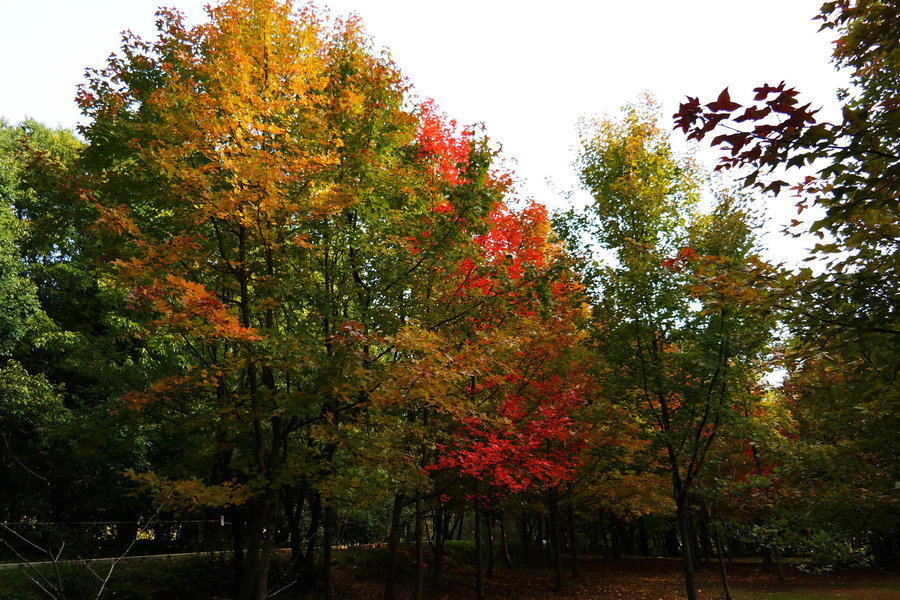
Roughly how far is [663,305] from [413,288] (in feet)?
17.4

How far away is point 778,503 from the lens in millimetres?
6461

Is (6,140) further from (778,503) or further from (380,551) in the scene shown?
(778,503)

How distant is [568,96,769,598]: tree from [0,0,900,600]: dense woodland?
0.06 metres

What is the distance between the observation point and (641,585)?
20.9 meters

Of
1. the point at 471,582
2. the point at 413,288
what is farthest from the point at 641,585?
the point at 413,288

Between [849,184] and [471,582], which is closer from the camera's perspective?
[849,184]

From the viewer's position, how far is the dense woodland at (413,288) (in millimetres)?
3992

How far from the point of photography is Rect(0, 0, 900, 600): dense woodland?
13.1 feet

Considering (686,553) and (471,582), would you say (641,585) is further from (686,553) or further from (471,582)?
(686,553)

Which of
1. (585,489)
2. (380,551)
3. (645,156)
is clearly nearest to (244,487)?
(645,156)

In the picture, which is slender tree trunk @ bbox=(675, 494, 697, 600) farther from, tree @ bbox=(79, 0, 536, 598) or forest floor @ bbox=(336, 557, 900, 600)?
forest floor @ bbox=(336, 557, 900, 600)

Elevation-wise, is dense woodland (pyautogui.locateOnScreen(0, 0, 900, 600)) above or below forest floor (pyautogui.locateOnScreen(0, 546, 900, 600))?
above

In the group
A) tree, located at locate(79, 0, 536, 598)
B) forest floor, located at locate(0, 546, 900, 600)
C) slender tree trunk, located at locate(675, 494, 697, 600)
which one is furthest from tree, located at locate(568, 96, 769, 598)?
forest floor, located at locate(0, 546, 900, 600)

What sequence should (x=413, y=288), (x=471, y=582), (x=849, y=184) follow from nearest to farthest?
(x=849, y=184), (x=413, y=288), (x=471, y=582)
